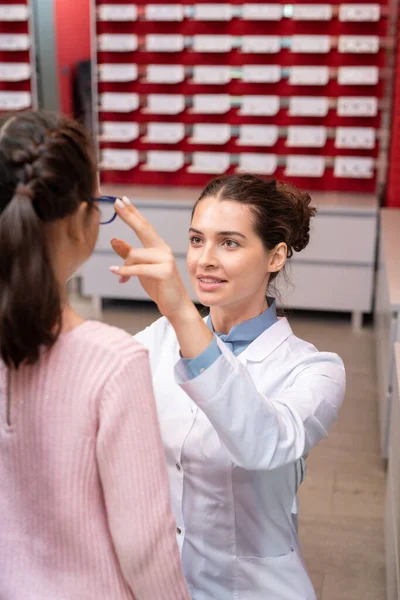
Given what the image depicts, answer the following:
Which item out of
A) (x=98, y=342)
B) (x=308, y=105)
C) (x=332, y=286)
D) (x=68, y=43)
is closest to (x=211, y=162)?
(x=308, y=105)

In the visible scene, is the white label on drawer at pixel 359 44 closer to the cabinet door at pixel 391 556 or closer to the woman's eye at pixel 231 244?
the cabinet door at pixel 391 556

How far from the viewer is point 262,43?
5020 mm

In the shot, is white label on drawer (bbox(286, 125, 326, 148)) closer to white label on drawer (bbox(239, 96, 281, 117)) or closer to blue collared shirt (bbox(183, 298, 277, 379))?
white label on drawer (bbox(239, 96, 281, 117))

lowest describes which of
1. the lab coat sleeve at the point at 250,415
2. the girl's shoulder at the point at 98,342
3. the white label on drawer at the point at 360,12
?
the lab coat sleeve at the point at 250,415

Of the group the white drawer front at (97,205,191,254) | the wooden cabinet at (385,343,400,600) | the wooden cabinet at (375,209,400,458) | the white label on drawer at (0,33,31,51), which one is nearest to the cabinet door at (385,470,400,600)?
the wooden cabinet at (385,343,400,600)

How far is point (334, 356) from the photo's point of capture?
159 cm

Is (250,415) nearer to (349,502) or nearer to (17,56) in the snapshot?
(349,502)

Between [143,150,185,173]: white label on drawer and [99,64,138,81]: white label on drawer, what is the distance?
0.53m

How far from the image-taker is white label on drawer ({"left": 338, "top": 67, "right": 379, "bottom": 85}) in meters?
4.90

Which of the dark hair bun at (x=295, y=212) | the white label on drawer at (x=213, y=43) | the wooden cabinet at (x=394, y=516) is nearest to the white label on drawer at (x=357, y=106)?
the white label on drawer at (x=213, y=43)

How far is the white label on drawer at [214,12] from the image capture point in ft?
16.5

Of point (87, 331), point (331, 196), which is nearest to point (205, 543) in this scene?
point (87, 331)

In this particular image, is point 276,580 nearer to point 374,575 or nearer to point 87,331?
point 87,331

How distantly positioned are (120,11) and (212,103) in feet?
2.85
